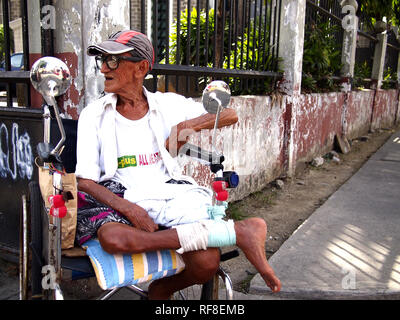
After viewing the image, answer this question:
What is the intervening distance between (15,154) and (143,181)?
1.44 meters

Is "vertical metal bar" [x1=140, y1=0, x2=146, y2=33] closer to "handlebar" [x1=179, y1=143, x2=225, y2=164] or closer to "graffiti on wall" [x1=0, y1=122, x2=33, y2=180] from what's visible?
"graffiti on wall" [x1=0, y1=122, x2=33, y2=180]

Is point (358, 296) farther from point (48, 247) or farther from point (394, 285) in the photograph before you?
point (48, 247)

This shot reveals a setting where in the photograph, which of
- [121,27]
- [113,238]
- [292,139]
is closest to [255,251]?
[113,238]

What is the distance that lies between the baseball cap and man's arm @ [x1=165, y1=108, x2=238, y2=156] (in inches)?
13.9

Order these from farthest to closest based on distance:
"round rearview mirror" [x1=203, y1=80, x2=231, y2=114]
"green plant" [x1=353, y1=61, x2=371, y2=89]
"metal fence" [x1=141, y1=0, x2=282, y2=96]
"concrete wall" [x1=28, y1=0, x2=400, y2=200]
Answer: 1. "green plant" [x1=353, y1=61, x2=371, y2=89]
2. "metal fence" [x1=141, y1=0, x2=282, y2=96]
3. "concrete wall" [x1=28, y1=0, x2=400, y2=200]
4. "round rearview mirror" [x1=203, y1=80, x2=231, y2=114]

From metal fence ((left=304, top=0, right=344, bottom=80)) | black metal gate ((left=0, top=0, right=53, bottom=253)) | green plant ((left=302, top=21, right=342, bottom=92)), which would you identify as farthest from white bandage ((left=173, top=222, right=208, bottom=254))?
metal fence ((left=304, top=0, right=344, bottom=80))

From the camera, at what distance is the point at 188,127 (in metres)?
1.93

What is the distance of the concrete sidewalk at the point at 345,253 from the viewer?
2.57 meters

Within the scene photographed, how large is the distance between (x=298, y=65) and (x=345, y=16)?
3265mm

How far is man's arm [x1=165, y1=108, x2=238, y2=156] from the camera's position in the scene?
1.94m

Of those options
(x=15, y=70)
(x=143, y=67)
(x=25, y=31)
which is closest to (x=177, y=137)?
(x=143, y=67)

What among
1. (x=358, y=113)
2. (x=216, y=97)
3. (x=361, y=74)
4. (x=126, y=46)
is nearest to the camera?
(x=216, y=97)

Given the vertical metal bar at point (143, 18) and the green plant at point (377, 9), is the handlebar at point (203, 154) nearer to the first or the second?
the vertical metal bar at point (143, 18)

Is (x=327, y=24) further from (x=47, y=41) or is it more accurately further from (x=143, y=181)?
(x=143, y=181)
